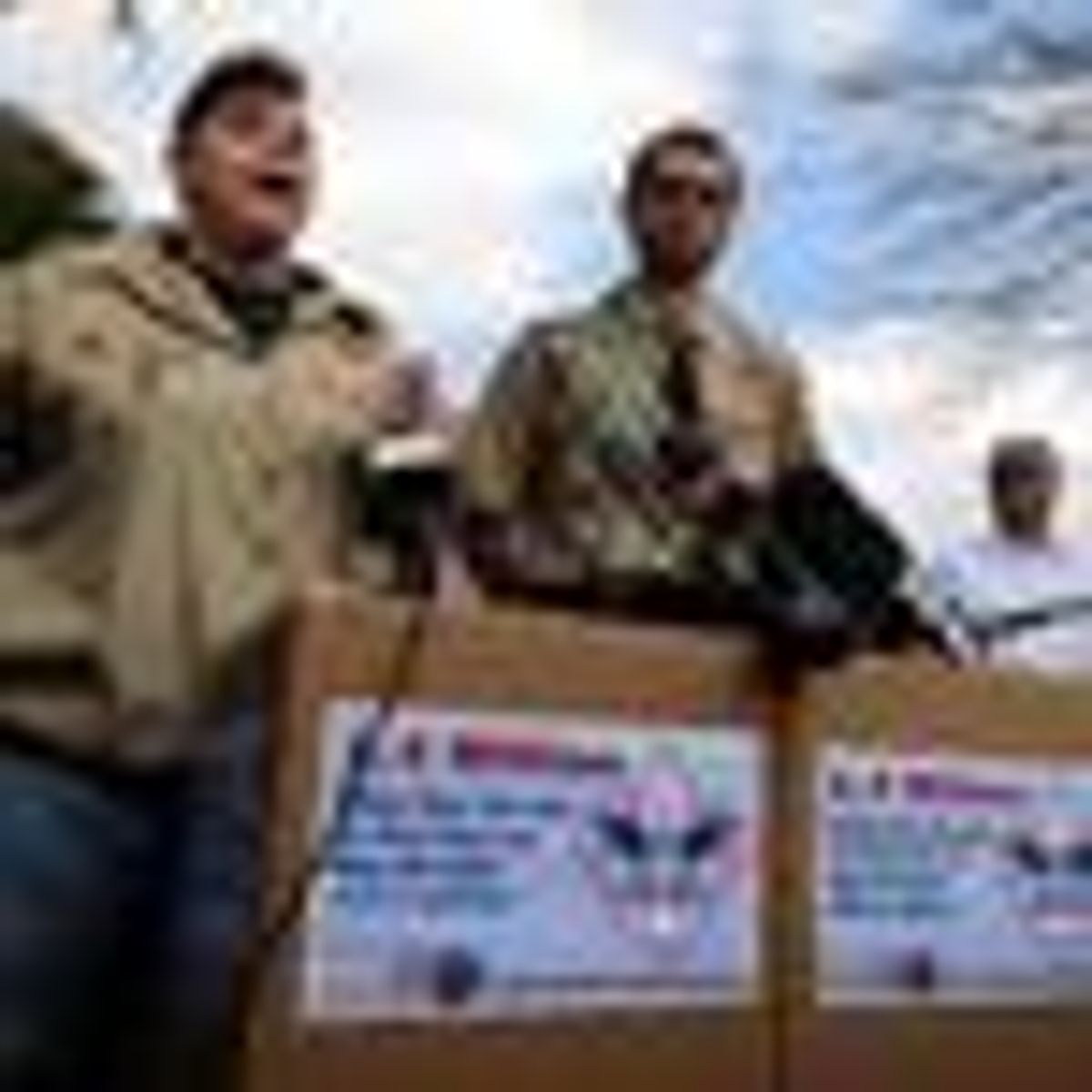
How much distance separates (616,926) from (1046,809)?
34.8 inches

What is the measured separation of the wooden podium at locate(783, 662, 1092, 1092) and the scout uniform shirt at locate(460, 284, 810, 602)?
367 millimetres

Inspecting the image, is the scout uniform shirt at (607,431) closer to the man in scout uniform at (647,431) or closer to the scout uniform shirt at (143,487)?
the man in scout uniform at (647,431)

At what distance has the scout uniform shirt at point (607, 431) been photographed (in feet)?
17.9

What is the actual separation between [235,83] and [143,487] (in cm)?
64

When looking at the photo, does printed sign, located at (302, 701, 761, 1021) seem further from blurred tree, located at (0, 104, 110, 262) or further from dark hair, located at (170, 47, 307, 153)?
blurred tree, located at (0, 104, 110, 262)

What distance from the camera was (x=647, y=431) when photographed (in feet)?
18.4

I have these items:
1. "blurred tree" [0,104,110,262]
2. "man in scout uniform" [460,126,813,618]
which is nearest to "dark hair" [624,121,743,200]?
"man in scout uniform" [460,126,813,618]

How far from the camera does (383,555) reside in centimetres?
498

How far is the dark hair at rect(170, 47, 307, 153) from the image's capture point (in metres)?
5.01

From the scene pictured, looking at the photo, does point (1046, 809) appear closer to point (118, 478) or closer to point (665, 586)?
point (665, 586)

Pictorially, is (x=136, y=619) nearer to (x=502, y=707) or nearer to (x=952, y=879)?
(x=502, y=707)

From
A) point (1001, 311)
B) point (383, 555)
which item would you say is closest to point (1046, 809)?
point (383, 555)

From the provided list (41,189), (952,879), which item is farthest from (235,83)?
(41,189)

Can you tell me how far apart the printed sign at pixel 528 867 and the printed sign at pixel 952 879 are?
196mm
